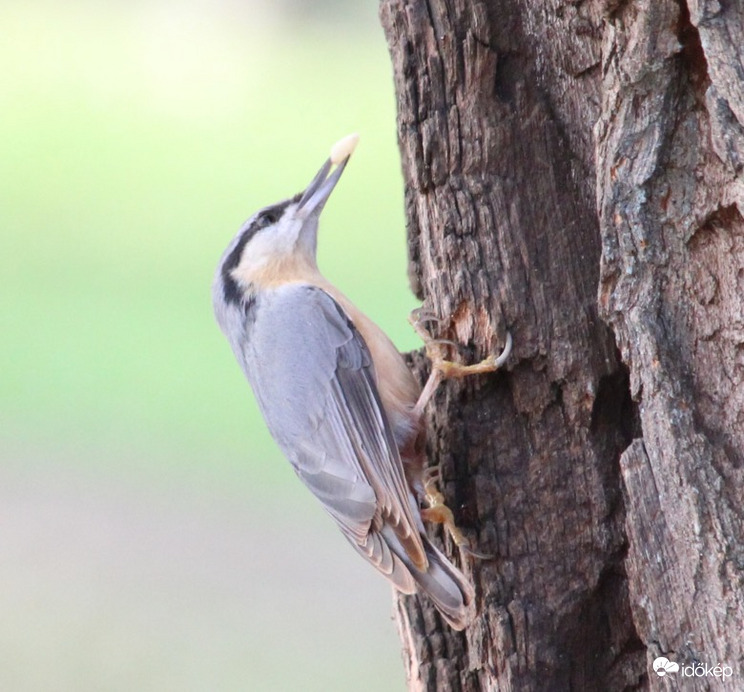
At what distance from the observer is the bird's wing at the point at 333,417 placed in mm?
2490

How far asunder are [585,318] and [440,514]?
562 millimetres

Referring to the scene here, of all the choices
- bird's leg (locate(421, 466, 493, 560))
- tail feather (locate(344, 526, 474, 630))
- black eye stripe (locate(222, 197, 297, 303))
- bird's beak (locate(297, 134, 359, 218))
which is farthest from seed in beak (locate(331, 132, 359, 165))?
tail feather (locate(344, 526, 474, 630))

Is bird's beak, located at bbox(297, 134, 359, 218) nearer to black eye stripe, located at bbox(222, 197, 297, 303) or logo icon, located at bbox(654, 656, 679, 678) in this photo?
black eye stripe, located at bbox(222, 197, 297, 303)

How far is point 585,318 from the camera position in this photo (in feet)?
7.76

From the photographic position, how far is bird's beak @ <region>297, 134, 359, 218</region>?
3.02 metres

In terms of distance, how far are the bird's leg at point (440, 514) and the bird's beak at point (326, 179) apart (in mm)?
934

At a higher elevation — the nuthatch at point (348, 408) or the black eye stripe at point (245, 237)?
the black eye stripe at point (245, 237)

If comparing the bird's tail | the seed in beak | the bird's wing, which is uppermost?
the seed in beak

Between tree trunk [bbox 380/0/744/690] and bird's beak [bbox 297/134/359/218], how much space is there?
0.38 metres

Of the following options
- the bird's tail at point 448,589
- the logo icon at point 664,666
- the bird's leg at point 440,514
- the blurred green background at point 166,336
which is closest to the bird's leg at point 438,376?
the bird's leg at point 440,514

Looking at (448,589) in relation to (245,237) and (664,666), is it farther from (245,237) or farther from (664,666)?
(245,237)

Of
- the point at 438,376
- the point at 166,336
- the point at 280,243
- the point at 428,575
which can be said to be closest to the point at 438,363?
the point at 438,376

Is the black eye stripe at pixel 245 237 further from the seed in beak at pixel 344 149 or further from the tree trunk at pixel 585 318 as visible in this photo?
the tree trunk at pixel 585 318

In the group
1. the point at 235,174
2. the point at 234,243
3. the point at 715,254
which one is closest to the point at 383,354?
the point at 234,243
